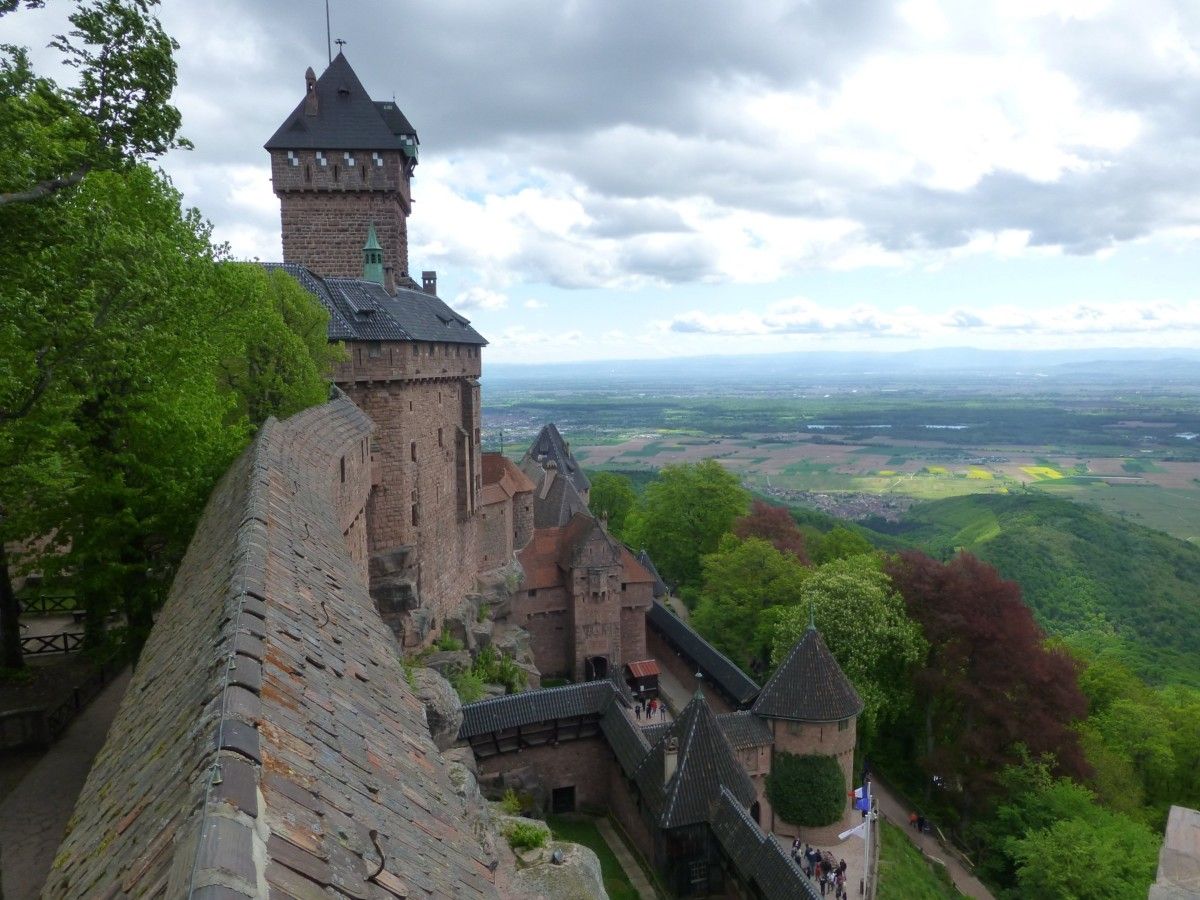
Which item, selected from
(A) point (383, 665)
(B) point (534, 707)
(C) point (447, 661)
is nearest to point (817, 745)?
(B) point (534, 707)

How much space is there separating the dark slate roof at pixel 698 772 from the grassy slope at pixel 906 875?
5461mm

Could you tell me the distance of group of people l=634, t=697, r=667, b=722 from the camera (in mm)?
33719

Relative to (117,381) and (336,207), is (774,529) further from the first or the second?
(117,381)

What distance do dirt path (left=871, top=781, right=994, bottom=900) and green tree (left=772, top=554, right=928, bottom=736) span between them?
259 cm

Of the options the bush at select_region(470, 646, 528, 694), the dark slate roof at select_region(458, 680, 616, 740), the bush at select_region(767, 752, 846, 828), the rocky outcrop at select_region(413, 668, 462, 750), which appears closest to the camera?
the rocky outcrop at select_region(413, 668, 462, 750)

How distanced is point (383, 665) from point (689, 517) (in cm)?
4559

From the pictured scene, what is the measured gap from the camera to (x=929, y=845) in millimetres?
28109

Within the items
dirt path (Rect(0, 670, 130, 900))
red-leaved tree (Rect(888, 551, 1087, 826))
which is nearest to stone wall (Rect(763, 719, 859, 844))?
red-leaved tree (Rect(888, 551, 1087, 826))

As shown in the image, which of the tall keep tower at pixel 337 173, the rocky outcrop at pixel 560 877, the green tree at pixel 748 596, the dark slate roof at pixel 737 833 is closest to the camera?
the rocky outcrop at pixel 560 877

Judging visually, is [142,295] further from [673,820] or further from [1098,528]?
[1098,528]

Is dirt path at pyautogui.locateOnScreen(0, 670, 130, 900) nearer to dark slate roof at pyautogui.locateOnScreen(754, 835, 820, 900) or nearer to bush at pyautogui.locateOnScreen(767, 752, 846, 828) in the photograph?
dark slate roof at pyautogui.locateOnScreen(754, 835, 820, 900)

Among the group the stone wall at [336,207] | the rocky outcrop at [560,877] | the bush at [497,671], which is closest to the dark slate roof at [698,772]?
the rocky outcrop at [560,877]

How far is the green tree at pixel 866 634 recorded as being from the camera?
1202 inches

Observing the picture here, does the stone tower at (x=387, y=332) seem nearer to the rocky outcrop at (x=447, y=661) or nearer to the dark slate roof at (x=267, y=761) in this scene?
the rocky outcrop at (x=447, y=661)
